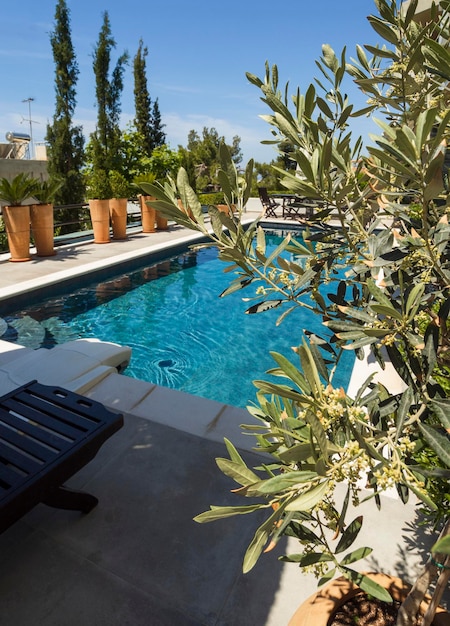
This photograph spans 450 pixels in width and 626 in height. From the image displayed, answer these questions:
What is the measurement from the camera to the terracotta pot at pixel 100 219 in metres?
10.7

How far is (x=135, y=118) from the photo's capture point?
77.0 ft

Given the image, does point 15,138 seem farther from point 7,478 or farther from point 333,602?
point 333,602

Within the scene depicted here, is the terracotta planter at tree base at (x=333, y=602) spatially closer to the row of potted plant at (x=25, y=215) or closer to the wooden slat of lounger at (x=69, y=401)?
the wooden slat of lounger at (x=69, y=401)

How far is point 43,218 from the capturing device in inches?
360

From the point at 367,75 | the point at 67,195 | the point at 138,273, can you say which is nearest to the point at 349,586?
the point at 367,75

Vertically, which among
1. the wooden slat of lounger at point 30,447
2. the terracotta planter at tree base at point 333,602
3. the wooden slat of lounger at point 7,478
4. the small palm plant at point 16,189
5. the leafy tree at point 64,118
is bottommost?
the terracotta planter at tree base at point 333,602

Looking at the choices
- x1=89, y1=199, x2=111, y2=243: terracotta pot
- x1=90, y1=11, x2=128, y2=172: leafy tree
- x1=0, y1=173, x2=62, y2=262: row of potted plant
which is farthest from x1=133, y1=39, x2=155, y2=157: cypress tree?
x1=0, y1=173, x2=62, y2=262: row of potted plant

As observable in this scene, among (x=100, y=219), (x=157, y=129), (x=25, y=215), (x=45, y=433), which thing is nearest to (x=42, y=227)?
(x=25, y=215)

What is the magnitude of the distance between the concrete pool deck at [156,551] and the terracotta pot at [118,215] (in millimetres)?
9722

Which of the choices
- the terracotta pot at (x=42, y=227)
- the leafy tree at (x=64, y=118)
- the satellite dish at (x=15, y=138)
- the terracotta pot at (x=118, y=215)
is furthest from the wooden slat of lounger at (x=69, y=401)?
the satellite dish at (x=15, y=138)

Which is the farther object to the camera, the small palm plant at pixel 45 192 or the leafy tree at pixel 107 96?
the leafy tree at pixel 107 96

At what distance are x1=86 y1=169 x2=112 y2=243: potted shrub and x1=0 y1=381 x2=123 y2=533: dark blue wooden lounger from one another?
29.5 ft

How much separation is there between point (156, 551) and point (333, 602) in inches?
39.7

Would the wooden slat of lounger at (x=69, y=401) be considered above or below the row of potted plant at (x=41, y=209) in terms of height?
below
